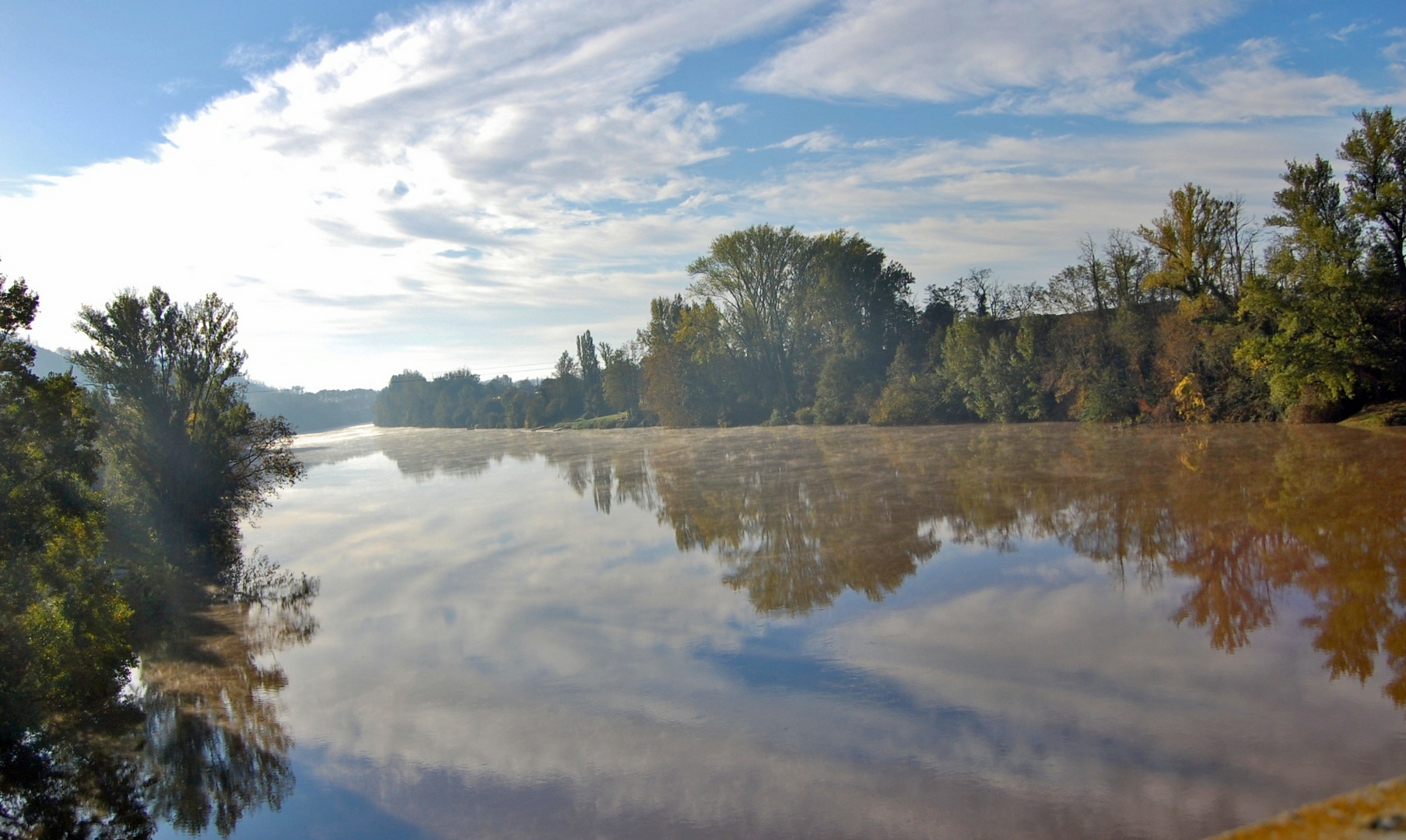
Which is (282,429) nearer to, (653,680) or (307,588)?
(307,588)

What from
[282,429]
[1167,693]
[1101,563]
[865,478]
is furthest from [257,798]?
[865,478]

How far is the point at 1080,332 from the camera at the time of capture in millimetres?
31406

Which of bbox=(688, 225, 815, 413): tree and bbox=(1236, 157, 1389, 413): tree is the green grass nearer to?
bbox=(1236, 157, 1389, 413): tree

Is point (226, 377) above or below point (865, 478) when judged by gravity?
above

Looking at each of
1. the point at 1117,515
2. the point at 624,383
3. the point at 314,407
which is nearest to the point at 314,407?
the point at 314,407

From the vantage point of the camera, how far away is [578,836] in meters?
4.75

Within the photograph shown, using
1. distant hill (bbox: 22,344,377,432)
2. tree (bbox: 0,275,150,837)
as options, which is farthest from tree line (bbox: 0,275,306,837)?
distant hill (bbox: 22,344,377,432)

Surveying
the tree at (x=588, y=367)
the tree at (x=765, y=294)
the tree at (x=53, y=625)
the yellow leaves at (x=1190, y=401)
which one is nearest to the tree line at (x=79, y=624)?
the tree at (x=53, y=625)

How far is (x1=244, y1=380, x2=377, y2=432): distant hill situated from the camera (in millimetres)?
116188

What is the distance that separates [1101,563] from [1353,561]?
Answer: 243 cm

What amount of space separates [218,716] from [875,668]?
5979 millimetres

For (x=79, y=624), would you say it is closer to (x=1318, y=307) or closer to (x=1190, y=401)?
(x=1318, y=307)

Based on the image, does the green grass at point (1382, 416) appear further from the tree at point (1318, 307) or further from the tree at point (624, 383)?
the tree at point (624, 383)

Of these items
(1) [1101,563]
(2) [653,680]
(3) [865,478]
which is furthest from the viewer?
(3) [865,478]
